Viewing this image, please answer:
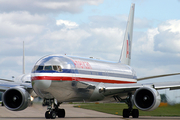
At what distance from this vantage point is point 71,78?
2047cm

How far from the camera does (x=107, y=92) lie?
23422 mm

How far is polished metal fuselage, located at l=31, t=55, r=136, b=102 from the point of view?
19.3m

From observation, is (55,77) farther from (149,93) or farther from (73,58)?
(149,93)

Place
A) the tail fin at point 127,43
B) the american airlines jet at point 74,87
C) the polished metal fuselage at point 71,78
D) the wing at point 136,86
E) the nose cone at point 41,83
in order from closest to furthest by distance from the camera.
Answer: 1. the nose cone at point 41,83
2. the polished metal fuselage at point 71,78
3. the american airlines jet at point 74,87
4. the wing at point 136,86
5. the tail fin at point 127,43

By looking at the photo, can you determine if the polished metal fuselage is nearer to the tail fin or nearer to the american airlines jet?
the american airlines jet

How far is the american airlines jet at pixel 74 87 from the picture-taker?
64.1ft

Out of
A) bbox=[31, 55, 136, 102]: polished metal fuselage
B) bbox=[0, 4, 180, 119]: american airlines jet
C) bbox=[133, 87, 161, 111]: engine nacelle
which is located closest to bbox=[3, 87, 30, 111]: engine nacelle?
bbox=[0, 4, 180, 119]: american airlines jet

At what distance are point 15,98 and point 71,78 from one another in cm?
405

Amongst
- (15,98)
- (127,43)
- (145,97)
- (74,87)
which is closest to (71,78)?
(74,87)

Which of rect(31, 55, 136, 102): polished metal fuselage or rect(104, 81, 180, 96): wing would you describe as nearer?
rect(31, 55, 136, 102): polished metal fuselage

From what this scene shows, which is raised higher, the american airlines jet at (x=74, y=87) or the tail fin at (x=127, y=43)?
the tail fin at (x=127, y=43)

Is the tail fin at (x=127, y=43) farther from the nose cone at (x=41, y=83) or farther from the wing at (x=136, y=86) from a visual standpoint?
the nose cone at (x=41, y=83)

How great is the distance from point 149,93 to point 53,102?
5.87 metres

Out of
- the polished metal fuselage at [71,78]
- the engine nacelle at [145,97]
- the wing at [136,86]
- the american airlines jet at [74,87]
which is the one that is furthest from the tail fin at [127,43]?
the engine nacelle at [145,97]
